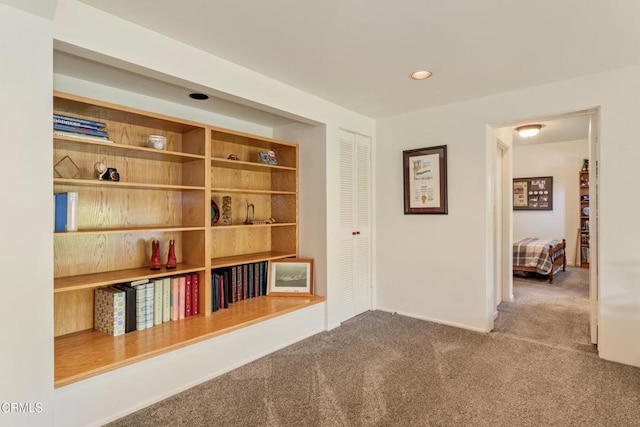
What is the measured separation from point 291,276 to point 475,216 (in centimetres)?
189

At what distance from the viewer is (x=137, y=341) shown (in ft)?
7.43

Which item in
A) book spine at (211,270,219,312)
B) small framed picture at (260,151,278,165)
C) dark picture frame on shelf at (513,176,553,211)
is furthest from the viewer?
dark picture frame on shelf at (513,176,553,211)

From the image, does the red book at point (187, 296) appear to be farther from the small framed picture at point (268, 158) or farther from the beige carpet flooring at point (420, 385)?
the small framed picture at point (268, 158)

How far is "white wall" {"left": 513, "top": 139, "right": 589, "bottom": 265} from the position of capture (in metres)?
→ 6.76

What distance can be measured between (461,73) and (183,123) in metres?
2.19

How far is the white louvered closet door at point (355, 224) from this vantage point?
3.60 m

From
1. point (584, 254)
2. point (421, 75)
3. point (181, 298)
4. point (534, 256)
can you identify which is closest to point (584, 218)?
point (584, 254)

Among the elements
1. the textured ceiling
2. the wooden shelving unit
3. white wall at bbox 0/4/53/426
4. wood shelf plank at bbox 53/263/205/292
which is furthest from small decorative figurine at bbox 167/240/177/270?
the wooden shelving unit

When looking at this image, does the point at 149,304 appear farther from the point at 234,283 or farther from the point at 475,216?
the point at 475,216

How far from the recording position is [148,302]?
2.53 metres

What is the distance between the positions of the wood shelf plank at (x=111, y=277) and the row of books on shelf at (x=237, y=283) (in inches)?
11.7

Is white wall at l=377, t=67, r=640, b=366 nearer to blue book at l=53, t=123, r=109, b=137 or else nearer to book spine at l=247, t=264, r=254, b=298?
book spine at l=247, t=264, r=254, b=298

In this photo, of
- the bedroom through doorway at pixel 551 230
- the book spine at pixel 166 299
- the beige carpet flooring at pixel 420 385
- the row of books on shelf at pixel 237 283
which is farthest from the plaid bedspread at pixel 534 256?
the book spine at pixel 166 299

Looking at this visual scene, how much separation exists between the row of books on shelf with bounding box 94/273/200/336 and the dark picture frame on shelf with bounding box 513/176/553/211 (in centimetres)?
701
